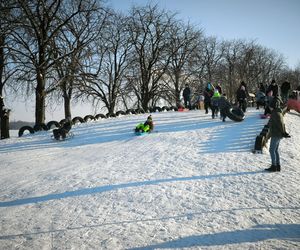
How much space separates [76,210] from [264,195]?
4089 mm

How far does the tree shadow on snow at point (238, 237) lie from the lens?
4.14 metres

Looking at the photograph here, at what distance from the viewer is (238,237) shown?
428cm

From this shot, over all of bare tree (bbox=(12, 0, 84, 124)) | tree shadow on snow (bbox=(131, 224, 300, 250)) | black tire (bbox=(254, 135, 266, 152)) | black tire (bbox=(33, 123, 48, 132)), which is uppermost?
bare tree (bbox=(12, 0, 84, 124))

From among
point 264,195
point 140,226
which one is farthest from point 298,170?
point 140,226

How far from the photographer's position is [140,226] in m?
4.65

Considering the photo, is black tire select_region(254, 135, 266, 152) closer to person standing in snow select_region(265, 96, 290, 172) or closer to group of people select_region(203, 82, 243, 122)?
person standing in snow select_region(265, 96, 290, 172)

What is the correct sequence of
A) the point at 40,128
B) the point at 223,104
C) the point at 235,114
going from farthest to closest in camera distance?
the point at 40,128, the point at 235,114, the point at 223,104

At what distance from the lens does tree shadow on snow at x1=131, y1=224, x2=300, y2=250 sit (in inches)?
163

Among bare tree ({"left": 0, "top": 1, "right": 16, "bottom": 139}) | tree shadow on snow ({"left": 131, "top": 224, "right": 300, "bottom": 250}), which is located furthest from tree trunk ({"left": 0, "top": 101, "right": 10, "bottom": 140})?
tree shadow on snow ({"left": 131, "top": 224, "right": 300, "bottom": 250})

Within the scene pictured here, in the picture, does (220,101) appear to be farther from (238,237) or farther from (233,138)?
(238,237)

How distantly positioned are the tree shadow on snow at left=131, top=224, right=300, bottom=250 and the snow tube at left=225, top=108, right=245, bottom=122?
9360 millimetres

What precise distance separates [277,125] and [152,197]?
4.06m

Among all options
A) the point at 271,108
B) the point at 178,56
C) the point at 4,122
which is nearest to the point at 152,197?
the point at 271,108

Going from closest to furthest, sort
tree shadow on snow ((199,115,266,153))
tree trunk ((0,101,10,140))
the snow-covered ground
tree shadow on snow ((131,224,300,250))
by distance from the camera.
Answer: tree shadow on snow ((131,224,300,250)) → the snow-covered ground → tree shadow on snow ((199,115,266,153)) → tree trunk ((0,101,10,140))
